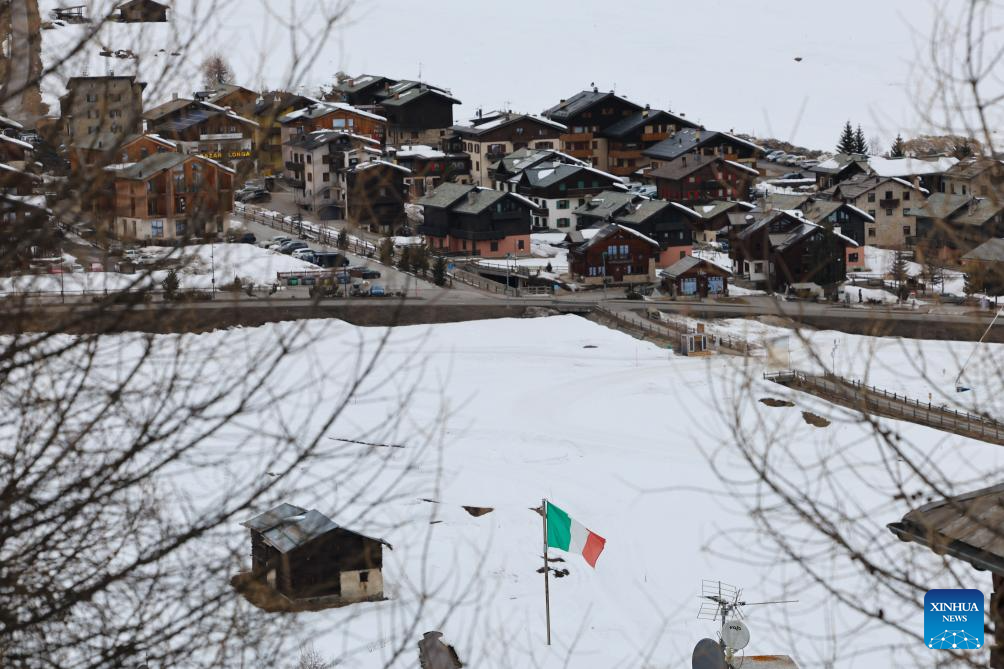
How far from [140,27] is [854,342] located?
17782 millimetres

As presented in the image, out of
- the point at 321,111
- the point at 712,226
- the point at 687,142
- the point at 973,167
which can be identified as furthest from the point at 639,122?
the point at 973,167

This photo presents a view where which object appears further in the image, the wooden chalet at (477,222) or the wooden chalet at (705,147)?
the wooden chalet at (705,147)

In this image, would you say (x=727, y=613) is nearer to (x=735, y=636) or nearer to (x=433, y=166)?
(x=735, y=636)

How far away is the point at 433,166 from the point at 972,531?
26.0 meters

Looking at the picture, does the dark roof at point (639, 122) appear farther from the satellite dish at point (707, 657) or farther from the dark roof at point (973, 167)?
the dark roof at point (973, 167)

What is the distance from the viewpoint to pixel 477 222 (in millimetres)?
24500

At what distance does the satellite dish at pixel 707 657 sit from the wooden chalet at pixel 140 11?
3069 millimetres

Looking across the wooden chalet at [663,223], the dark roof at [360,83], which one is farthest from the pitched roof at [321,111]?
the wooden chalet at [663,223]

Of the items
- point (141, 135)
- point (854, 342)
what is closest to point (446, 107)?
point (854, 342)

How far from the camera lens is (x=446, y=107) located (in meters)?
34.1

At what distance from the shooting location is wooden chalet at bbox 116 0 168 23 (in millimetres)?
2245

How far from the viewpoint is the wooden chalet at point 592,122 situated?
108 feet

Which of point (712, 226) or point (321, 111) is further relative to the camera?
point (321, 111)

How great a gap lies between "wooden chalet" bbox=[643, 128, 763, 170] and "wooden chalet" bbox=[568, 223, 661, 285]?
692 cm
